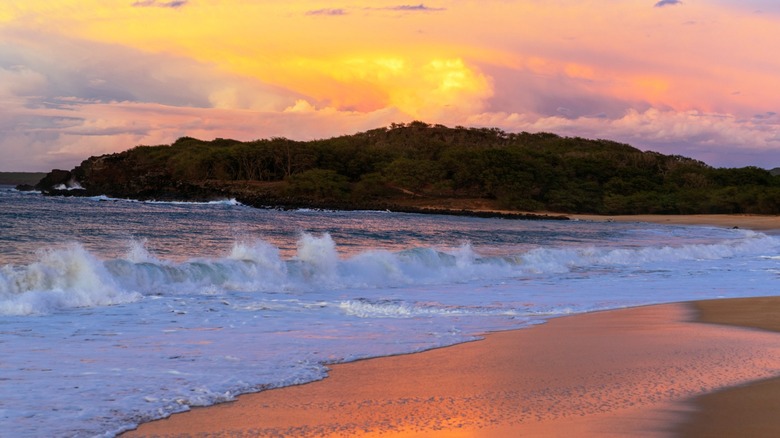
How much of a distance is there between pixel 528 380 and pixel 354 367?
1.79 metres

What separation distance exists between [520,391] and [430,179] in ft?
231

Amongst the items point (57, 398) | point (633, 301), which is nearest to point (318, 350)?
point (57, 398)

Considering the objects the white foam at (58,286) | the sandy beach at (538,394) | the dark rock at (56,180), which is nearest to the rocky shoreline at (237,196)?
the dark rock at (56,180)

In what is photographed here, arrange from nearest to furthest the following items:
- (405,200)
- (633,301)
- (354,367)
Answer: (354,367) < (633,301) < (405,200)

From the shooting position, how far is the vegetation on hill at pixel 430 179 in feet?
235

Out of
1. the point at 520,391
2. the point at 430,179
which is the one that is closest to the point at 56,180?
the point at 430,179

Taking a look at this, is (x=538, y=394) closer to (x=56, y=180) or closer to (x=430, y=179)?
(x=430, y=179)

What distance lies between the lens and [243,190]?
7719cm

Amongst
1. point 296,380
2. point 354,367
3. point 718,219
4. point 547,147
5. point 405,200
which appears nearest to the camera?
point 296,380

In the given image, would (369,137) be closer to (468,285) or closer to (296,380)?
(468,285)

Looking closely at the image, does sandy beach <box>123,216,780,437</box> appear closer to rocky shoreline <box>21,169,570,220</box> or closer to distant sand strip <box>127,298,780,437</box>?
distant sand strip <box>127,298,780,437</box>

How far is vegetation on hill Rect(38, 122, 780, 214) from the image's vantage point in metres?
71.6

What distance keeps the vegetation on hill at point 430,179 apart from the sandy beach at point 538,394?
56.4 meters

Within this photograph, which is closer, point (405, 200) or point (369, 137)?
point (405, 200)
